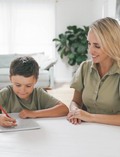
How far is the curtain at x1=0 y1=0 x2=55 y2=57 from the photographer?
19.9 feet

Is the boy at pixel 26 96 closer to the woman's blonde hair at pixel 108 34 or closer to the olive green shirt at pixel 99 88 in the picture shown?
the olive green shirt at pixel 99 88

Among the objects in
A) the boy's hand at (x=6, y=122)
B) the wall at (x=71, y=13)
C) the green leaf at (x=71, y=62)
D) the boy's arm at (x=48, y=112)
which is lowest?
the green leaf at (x=71, y=62)

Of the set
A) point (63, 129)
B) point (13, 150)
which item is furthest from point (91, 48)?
point (13, 150)

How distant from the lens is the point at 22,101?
140 cm

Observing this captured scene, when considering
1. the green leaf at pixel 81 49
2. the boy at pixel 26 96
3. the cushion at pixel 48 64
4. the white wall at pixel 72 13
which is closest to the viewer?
the boy at pixel 26 96

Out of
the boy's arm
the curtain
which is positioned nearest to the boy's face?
the boy's arm

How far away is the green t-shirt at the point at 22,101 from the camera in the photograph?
54.2 inches

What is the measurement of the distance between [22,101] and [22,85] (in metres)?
0.15

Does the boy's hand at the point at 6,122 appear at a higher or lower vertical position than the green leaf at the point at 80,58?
higher

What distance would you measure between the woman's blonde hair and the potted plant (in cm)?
441

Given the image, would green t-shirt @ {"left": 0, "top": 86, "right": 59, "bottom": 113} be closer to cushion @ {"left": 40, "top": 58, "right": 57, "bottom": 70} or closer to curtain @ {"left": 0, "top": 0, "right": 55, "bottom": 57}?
cushion @ {"left": 40, "top": 58, "right": 57, "bottom": 70}

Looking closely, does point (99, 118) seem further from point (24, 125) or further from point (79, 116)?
point (24, 125)

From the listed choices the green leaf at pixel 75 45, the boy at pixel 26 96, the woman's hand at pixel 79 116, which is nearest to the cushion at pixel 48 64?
the green leaf at pixel 75 45

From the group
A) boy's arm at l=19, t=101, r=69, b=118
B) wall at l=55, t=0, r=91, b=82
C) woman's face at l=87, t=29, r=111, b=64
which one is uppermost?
wall at l=55, t=0, r=91, b=82
